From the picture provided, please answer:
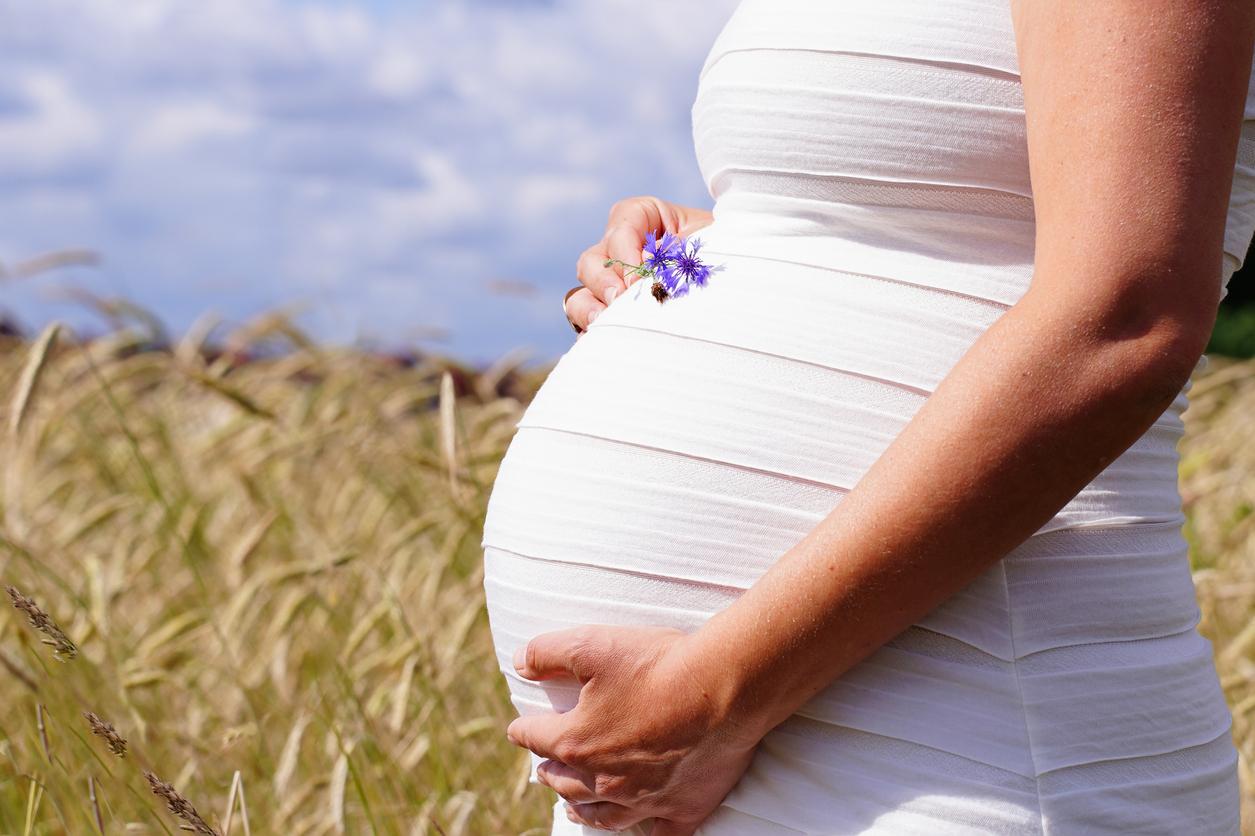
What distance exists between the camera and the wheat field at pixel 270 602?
188cm

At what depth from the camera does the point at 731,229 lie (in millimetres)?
1052

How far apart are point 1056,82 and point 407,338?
7.89 feet

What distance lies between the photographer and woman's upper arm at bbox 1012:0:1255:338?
0.79m

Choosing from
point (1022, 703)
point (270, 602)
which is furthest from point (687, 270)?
point (270, 602)

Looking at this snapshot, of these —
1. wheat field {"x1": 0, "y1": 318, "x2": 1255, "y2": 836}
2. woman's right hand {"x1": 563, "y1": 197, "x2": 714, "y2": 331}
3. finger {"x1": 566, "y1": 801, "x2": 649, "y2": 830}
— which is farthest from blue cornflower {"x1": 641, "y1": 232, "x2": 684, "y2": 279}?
wheat field {"x1": 0, "y1": 318, "x2": 1255, "y2": 836}

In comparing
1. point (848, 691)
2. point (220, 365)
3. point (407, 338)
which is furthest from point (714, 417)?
point (407, 338)

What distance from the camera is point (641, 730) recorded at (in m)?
0.94

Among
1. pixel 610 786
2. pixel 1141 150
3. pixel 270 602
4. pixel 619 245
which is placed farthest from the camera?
pixel 270 602

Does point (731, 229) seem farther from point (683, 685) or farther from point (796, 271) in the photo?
point (683, 685)

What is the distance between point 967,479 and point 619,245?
578 millimetres

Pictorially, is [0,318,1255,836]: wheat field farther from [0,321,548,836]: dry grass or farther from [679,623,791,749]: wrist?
[679,623,791,749]: wrist

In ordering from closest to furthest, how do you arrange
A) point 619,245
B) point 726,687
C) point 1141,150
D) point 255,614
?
1. point 1141,150
2. point 726,687
3. point 619,245
4. point 255,614

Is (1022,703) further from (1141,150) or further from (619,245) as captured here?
(619,245)

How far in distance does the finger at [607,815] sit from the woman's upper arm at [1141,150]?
21.1 inches
